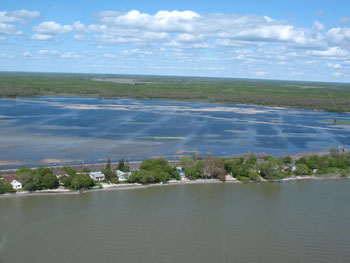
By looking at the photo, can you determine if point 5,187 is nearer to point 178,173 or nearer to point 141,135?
point 178,173

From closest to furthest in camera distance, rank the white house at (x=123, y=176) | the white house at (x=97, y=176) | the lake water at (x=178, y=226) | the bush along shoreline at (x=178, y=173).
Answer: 1. the lake water at (x=178, y=226)
2. the bush along shoreline at (x=178, y=173)
3. the white house at (x=97, y=176)
4. the white house at (x=123, y=176)

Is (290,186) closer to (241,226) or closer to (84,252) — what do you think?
(241,226)

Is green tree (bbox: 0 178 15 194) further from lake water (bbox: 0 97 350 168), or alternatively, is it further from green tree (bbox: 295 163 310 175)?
green tree (bbox: 295 163 310 175)

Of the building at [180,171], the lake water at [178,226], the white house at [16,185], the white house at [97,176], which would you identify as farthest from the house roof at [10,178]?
the building at [180,171]

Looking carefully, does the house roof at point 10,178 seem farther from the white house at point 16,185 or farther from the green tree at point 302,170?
the green tree at point 302,170

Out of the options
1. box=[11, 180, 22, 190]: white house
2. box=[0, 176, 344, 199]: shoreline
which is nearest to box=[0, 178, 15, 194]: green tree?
box=[0, 176, 344, 199]: shoreline

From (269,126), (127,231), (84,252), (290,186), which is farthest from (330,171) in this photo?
(269,126)
